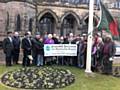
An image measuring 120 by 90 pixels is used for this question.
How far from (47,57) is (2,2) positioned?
9084 mm

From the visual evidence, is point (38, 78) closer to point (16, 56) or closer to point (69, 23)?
point (16, 56)

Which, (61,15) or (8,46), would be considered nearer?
(8,46)

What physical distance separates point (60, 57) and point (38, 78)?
3.87 meters

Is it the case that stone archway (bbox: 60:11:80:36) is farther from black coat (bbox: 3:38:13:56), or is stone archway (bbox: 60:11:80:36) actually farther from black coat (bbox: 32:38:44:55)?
black coat (bbox: 3:38:13:56)

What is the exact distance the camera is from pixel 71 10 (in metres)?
37.8

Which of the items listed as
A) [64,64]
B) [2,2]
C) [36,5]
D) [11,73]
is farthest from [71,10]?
[11,73]

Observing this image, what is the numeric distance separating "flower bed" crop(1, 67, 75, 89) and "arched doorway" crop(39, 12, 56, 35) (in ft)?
71.6

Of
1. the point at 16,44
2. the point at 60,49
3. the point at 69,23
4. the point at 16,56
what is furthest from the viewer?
the point at 69,23

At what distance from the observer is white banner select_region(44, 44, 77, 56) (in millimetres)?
18047

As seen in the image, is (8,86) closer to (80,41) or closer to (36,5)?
(80,41)

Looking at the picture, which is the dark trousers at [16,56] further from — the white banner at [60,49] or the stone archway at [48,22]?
the stone archway at [48,22]

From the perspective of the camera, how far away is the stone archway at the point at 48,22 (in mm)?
36981

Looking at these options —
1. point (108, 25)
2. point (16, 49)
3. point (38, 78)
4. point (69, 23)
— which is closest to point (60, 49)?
point (16, 49)

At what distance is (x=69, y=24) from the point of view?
3972cm
